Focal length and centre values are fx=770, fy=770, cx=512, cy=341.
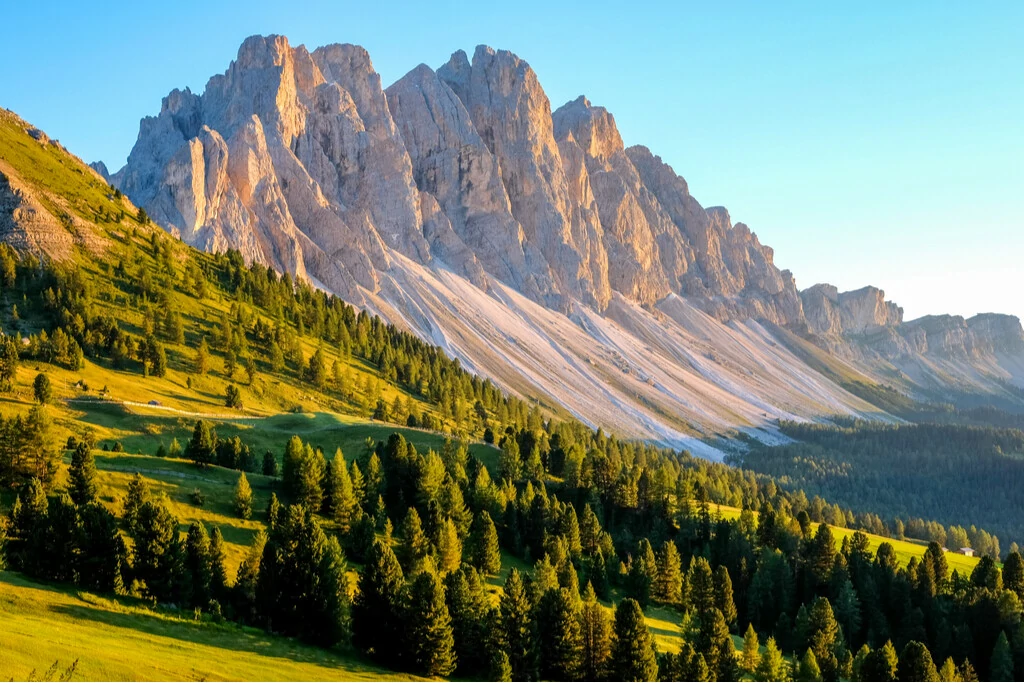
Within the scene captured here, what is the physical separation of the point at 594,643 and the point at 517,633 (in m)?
6.53

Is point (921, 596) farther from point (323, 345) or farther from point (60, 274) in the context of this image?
point (60, 274)

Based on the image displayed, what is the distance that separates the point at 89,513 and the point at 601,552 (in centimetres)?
5732

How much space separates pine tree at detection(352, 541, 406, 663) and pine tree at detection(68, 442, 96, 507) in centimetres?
2404

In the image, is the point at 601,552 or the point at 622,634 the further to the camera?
the point at 601,552

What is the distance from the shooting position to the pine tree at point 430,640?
53312 mm

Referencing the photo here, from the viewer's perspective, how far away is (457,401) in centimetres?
18262

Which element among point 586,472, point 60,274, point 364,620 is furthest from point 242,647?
point 60,274

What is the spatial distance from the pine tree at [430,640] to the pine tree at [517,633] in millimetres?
5190

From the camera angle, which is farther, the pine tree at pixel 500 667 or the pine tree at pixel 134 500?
the pine tree at pixel 134 500

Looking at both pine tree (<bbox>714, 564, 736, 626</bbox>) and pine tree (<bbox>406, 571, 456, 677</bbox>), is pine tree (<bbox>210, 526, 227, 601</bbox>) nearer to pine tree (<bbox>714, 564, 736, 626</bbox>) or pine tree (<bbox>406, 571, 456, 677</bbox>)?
pine tree (<bbox>406, 571, 456, 677</bbox>)

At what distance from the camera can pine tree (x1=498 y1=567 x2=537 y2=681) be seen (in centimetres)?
5712

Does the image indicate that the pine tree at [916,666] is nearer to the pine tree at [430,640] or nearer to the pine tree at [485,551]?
the pine tree at [485,551]

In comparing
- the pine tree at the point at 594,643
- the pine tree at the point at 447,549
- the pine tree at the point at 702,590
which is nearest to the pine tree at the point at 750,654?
the pine tree at the point at 702,590

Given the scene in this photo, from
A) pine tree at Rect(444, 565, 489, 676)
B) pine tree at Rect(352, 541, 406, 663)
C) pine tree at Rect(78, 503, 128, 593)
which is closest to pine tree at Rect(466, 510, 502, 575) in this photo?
pine tree at Rect(444, 565, 489, 676)
